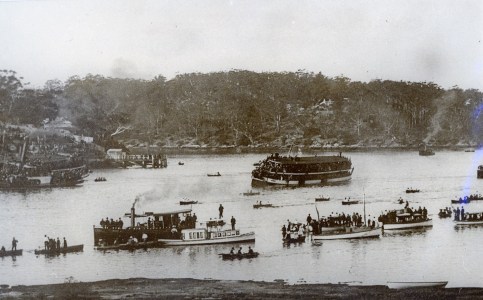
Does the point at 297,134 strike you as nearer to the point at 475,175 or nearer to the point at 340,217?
the point at 340,217

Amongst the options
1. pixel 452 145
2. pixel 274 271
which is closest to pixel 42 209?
pixel 274 271

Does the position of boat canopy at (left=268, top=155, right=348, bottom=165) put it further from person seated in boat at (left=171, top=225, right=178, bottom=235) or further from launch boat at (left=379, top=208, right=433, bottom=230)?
person seated in boat at (left=171, top=225, right=178, bottom=235)

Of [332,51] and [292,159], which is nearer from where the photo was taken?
[332,51]

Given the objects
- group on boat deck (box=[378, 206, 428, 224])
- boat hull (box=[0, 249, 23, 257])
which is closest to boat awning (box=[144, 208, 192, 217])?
boat hull (box=[0, 249, 23, 257])

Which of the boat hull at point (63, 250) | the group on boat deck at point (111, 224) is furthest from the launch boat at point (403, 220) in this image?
the boat hull at point (63, 250)

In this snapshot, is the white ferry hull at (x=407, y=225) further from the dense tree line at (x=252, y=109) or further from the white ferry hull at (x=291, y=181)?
the dense tree line at (x=252, y=109)

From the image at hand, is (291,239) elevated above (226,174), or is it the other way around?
(226,174)

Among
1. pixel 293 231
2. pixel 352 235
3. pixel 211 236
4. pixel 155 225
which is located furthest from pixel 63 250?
pixel 352 235
